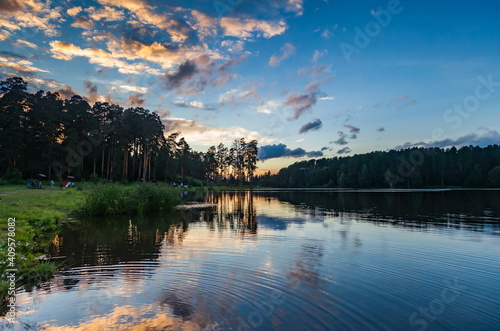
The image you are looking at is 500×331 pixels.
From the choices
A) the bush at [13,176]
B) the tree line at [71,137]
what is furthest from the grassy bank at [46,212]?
the tree line at [71,137]

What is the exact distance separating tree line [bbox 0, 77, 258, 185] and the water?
52.7 meters

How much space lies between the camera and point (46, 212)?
19.5 meters

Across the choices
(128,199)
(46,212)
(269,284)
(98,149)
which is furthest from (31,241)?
(98,149)

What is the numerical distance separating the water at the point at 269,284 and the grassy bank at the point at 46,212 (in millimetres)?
843

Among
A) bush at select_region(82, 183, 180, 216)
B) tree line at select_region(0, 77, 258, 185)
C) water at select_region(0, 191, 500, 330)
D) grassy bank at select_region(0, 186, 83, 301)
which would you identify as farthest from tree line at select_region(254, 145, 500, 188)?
grassy bank at select_region(0, 186, 83, 301)

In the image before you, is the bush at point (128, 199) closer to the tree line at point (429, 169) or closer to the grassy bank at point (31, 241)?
the grassy bank at point (31, 241)

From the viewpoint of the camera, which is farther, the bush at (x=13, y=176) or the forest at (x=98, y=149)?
the forest at (x=98, y=149)

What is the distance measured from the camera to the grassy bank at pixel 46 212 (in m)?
9.28

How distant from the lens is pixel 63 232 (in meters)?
17.5

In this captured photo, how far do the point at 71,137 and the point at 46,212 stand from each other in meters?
50.2

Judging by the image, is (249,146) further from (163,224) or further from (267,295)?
(267,295)

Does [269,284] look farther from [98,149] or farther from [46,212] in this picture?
[98,149]

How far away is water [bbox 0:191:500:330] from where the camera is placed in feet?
21.2

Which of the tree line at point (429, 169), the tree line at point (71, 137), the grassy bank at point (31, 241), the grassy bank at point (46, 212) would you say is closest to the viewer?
the grassy bank at point (31, 241)
